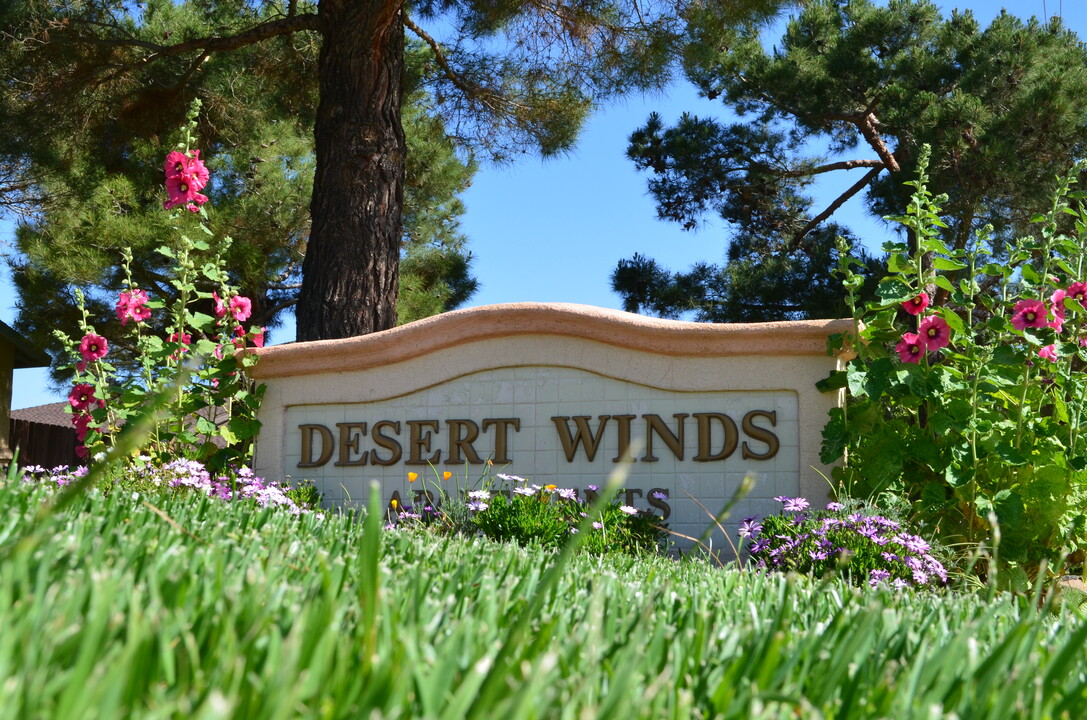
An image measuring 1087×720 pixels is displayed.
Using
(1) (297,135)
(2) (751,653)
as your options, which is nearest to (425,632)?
(2) (751,653)

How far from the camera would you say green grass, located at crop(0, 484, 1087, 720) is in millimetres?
663

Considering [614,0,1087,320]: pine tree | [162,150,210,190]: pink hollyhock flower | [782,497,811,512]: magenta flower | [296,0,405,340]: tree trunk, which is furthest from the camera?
[614,0,1087,320]: pine tree

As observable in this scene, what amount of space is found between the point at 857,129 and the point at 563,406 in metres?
8.86

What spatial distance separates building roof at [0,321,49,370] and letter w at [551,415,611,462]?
31.5ft

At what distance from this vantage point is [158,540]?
4.26 feet

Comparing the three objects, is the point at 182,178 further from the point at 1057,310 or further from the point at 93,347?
the point at 1057,310

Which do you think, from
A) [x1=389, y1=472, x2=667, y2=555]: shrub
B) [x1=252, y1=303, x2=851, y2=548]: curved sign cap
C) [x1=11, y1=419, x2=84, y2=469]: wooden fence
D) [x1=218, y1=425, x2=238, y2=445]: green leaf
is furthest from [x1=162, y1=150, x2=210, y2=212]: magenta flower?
[x1=11, y1=419, x2=84, y2=469]: wooden fence

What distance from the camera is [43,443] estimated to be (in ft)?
48.6

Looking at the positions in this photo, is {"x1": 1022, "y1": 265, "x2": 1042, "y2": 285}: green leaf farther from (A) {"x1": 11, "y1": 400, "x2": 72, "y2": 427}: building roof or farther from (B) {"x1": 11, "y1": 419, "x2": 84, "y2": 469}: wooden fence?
(A) {"x1": 11, "y1": 400, "x2": 72, "y2": 427}: building roof

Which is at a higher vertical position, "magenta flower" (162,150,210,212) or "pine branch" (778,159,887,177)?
"pine branch" (778,159,887,177)

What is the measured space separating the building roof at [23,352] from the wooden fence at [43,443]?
1.11 meters

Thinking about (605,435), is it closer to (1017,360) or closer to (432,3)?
(1017,360)

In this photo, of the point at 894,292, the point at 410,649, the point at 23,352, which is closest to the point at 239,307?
the point at 894,292

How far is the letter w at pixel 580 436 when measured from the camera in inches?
225
